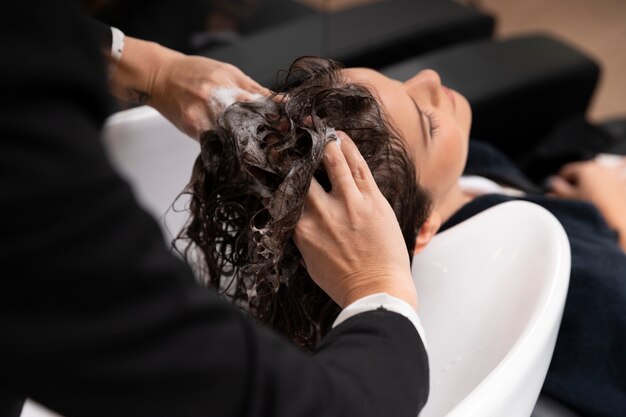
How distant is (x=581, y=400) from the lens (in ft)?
3.19

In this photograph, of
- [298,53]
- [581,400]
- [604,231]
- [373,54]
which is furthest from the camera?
[373,54]

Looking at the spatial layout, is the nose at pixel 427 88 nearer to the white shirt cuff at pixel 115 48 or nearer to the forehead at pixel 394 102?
the forehead at pixel 394 102

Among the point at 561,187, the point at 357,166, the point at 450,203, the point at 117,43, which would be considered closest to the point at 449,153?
the point at 450,203

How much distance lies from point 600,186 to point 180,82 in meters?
0.94

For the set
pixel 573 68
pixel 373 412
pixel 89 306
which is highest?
pixel 89 306

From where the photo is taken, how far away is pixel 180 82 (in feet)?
3.03

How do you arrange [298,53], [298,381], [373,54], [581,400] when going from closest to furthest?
[298,381] < [581,400] < [298,53] < [373,54]

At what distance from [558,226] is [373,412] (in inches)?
21.8

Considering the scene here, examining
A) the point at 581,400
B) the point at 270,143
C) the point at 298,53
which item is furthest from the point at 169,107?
the point at 581,400

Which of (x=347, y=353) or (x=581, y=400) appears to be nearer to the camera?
(x=347, y=353)

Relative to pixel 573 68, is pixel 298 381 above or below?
above

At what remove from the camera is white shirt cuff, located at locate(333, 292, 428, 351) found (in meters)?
0.64

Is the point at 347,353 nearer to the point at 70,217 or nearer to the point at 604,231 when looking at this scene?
the point at 70,217

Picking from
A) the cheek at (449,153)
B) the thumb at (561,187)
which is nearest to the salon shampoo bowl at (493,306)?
the cheek at (449,153)
